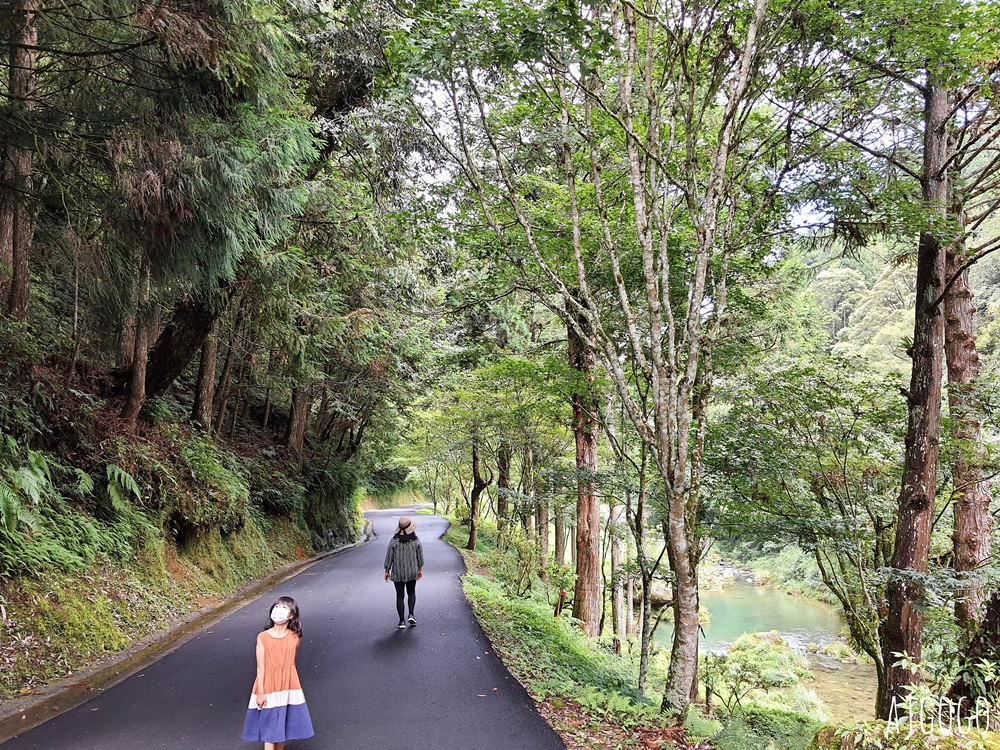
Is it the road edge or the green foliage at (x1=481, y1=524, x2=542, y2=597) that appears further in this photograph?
the green foliage at (x1=481, y1=524, x2=542, y2=597)

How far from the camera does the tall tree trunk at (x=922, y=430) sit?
18.8 feet

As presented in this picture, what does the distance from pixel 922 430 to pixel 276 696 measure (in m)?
6.57

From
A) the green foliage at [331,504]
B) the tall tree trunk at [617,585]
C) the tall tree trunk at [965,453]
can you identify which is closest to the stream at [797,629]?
the tall tree trunk at [617,585]

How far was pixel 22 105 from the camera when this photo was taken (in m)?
5.70

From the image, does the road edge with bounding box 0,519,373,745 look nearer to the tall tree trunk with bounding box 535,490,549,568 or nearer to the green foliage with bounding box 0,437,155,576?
the green foliage with bounding box 0,437,155,576

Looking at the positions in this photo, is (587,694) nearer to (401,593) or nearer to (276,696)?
(276,696)

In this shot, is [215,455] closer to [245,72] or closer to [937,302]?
[245,72]

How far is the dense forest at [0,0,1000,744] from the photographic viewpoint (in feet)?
17.1

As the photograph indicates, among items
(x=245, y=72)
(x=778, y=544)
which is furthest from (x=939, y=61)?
(x=245, y=72)

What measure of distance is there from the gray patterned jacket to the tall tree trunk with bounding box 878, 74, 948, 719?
223 inches

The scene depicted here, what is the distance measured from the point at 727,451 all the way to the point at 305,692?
5.73 metres

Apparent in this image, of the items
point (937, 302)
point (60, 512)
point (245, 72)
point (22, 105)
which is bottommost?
point (60, 512)

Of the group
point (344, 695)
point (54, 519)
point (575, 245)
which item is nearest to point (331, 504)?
point (54, 519)

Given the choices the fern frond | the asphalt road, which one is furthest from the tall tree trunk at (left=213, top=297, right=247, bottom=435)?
the asphalt road
